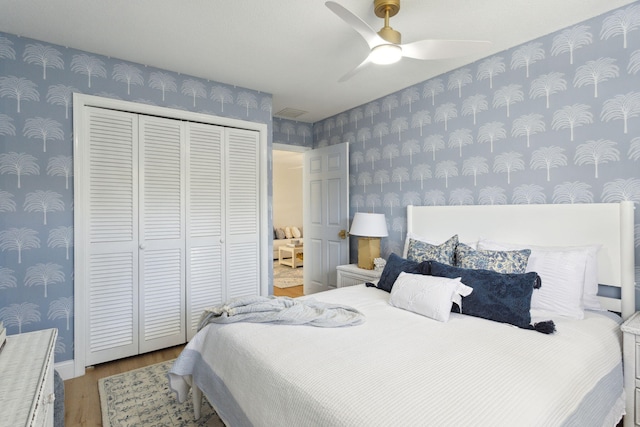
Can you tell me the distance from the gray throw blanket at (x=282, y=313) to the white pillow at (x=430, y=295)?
35 cm

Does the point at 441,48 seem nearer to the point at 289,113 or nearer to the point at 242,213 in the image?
the point at 242,213

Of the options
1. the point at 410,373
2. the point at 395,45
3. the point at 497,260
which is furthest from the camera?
the point at 497,260

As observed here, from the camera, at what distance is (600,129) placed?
2.15 metres

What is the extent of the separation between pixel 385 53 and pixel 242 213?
2258 mm

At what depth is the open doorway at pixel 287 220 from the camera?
269 inches

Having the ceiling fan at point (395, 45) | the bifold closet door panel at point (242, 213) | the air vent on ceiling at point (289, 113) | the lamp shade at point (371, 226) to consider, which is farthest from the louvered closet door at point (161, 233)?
the ceiling fan at point (395, 45)

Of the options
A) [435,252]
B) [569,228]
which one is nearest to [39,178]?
[435,252]

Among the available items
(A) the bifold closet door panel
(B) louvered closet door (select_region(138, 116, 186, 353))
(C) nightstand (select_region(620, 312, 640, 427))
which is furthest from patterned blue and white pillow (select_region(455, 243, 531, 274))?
(B) louvered closet door (select_region(138, 116, 186, 353))

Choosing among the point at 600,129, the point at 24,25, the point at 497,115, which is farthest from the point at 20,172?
the point at 600,129

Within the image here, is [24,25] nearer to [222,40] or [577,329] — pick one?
[222,40]

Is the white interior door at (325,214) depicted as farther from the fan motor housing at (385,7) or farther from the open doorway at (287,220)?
the fan motor housing at (385,7)

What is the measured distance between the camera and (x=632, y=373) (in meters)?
1.67

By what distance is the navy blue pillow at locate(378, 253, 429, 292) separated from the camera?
240cm

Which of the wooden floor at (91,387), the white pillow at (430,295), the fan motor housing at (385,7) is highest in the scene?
the fan motor housing at (385,7)
